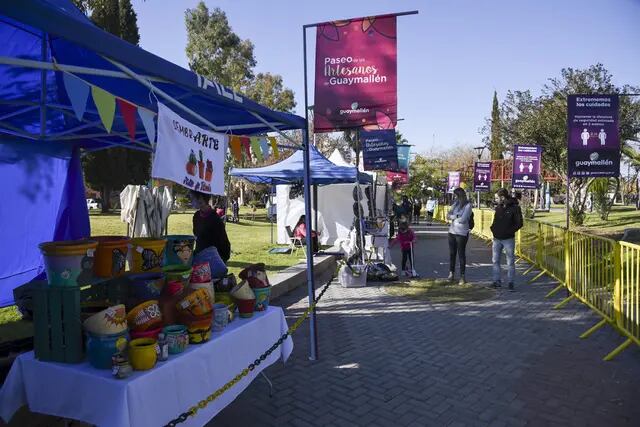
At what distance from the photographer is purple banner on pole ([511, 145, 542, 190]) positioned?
46.5 feet

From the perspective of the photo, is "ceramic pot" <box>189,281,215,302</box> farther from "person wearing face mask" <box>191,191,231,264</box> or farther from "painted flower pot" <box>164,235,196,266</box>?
"person wearing face mask" <box>191,191,231,264</box>

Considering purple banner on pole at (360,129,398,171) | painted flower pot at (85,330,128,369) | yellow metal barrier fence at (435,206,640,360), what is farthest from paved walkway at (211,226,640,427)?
purple banner on pole at (360,129,398,171)

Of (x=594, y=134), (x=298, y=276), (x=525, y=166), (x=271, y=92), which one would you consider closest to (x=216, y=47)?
(x=271, y=92)

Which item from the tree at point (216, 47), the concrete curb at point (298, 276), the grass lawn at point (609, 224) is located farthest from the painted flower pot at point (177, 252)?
the tree at point (216, 47)

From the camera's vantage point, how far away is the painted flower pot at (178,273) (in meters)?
3.26

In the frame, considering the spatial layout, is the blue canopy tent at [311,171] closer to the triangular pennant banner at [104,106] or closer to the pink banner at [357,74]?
the pink banner at [357,74]

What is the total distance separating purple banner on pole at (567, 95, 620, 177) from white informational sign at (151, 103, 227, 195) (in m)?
6.62

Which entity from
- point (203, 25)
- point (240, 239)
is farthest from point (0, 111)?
point (203, 25)

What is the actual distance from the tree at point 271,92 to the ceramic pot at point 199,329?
36.7 metres

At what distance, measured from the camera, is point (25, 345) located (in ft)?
10.6

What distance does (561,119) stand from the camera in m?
19.8

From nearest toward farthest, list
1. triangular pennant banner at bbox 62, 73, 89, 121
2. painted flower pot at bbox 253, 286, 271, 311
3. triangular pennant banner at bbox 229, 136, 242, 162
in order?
triangular pennant banner at bbox 62, 73, 89, 121
painted flower pot at bbox 253, 286, 271, 311
triangular pennant banner at bbox 229, 136, 242, 162

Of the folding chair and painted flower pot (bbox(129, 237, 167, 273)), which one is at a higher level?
painted flower pot (bbox(129, 237, 167, 273))

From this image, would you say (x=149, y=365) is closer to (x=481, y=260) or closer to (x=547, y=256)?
(x=547, y=256)
